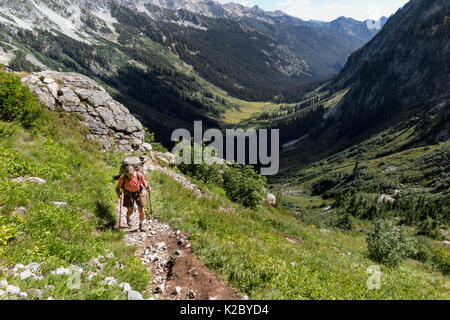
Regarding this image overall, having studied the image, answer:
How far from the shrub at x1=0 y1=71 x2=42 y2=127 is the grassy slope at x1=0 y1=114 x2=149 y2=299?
141 centimetres

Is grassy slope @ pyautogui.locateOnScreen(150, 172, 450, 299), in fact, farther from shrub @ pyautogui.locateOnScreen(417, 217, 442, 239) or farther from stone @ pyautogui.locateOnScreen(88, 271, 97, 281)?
shrub @ pyautogui.locateOnScreen(417, 217, 442, 239)

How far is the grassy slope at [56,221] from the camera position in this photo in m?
5.14

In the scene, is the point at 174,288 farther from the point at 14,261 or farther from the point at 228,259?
the point at 14,261

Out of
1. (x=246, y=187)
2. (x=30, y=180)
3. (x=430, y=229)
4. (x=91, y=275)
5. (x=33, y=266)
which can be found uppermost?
(x=30, y=180)

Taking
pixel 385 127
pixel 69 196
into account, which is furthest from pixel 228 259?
pixel 385 127

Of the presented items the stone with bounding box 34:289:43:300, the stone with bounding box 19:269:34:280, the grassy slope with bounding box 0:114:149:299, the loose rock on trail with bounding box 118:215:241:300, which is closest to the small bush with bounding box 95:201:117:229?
the grassy slope with bounding box 0:114:149:299

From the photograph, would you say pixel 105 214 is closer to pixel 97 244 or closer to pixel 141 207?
pixel 141 207

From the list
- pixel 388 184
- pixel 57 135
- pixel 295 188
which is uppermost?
pixel 57 135

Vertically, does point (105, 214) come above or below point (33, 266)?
below

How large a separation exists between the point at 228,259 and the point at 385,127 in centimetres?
20876

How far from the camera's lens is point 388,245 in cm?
1370

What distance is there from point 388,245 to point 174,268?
13.0 metres

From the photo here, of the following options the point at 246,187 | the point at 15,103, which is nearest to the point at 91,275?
the point at 15,103
